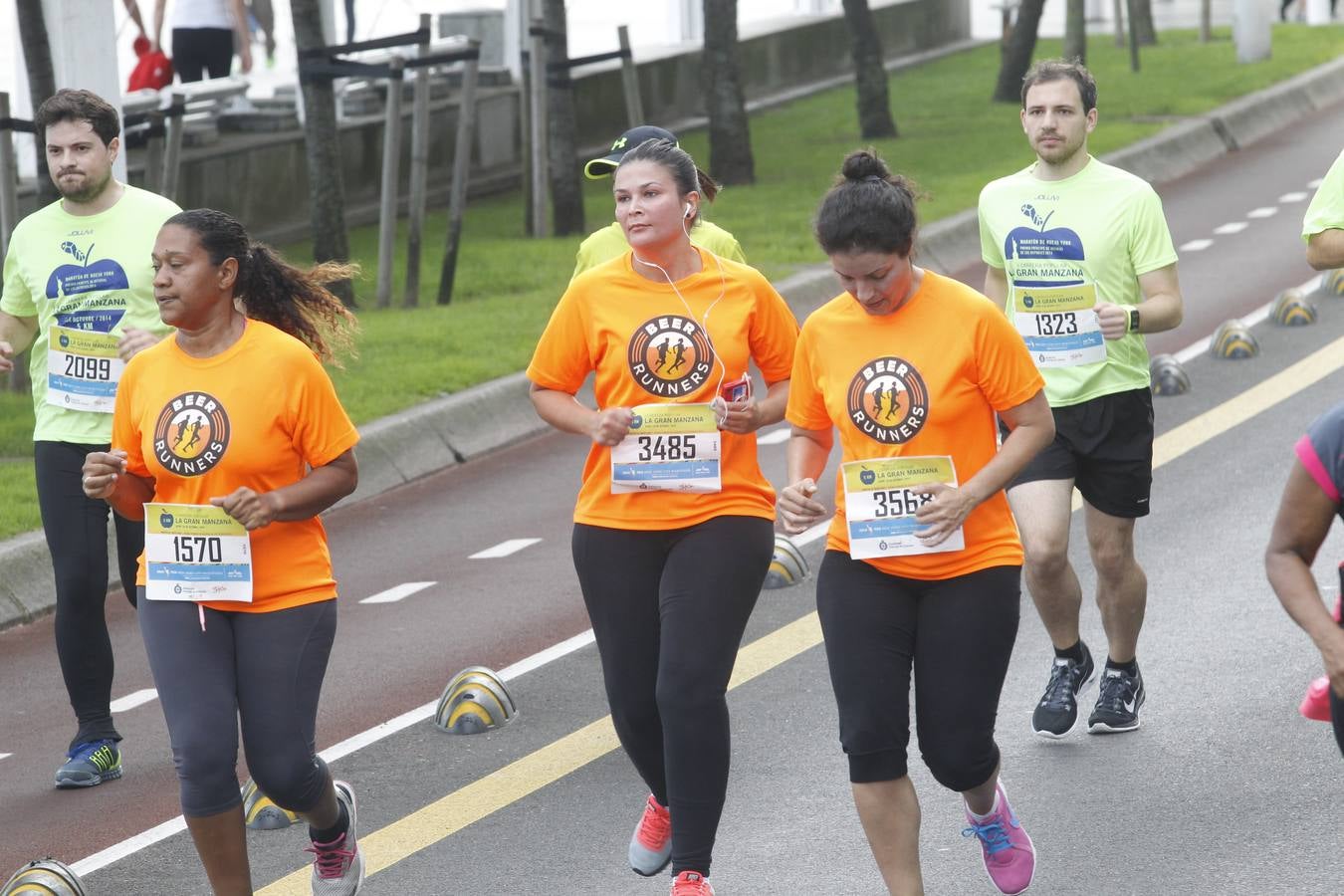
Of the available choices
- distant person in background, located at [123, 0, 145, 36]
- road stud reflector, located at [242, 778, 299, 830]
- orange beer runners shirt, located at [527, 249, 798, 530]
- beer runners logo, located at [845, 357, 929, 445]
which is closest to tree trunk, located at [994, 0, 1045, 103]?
distant person in background, located at [123, 0, 145, 36]

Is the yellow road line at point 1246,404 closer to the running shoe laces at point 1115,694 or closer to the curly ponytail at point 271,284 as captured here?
the running shoe laces at point 1115,694

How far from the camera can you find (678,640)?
5738 mm

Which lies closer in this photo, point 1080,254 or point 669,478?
point 669,478

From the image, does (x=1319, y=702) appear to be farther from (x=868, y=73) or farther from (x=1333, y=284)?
(x=868, y=73)

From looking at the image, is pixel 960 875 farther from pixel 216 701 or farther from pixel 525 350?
pixel 525 350

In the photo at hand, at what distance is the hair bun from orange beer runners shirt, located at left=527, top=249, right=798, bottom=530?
0.53 metres

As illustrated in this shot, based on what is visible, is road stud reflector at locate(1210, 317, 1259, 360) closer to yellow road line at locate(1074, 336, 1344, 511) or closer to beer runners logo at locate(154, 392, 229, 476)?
yellow road line at locate(1074, 336, 1344, 511)

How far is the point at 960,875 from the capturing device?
6.10 m

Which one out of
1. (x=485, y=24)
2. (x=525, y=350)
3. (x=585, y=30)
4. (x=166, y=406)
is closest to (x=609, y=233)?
(x=166, y=406)

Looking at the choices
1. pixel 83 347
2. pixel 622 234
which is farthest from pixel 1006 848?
pixel 83 347

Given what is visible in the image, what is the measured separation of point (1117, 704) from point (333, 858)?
2.66m

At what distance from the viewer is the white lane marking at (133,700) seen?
8352 mm

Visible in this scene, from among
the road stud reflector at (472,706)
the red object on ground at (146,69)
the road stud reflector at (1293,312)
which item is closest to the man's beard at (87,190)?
the road stud reflector at (472,706)

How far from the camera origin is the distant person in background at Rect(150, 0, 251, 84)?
802 inches
